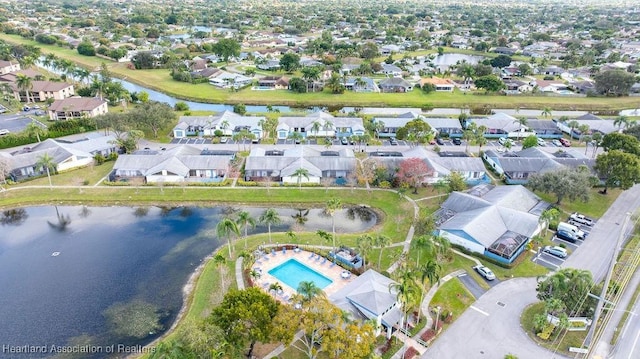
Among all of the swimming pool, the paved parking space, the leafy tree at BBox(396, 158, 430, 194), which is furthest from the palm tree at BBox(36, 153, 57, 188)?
the leafy tree at BBox(396, 158, 430, 194)

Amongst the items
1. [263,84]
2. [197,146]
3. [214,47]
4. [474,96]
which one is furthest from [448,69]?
[197,146]

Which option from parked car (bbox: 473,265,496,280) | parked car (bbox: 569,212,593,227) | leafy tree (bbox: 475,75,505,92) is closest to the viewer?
parked car (bbox: 473,265,496,280)

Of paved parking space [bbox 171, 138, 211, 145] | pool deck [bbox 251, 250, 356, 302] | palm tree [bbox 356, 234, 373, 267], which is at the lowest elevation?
pool deck [bbox 251, 250, 356, 302]

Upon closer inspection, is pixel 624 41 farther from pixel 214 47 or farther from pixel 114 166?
pixel 114 166

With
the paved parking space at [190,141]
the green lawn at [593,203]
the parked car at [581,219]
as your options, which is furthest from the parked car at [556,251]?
the paved parking space at [190,141]

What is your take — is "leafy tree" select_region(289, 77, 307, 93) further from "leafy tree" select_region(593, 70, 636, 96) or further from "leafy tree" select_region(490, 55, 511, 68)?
"leafy tree" select_region(593, 70, 636, 96)

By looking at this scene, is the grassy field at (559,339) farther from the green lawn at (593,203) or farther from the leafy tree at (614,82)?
the leafy tree at (614,82)
